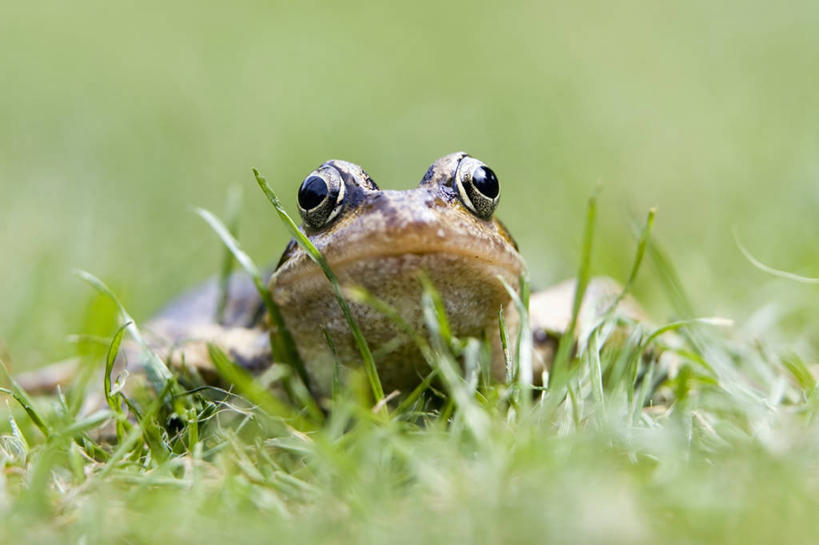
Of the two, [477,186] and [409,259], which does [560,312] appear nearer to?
[477,186]

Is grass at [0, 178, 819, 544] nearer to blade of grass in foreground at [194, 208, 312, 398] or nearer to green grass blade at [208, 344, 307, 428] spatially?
green grass blade at [208, 344, 307, 428]

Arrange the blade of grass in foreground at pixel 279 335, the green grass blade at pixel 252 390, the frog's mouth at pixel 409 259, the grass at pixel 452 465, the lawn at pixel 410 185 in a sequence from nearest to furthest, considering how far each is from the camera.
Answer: the grass at pixel 452 465 < the lawn at pixel 410 185 < the green grass blade at pixel 252 390 < the frog's mouth at pixel 409 259 < the blade of grass in foreground at pixel 279 335

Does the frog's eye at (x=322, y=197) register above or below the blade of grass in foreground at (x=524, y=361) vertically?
above

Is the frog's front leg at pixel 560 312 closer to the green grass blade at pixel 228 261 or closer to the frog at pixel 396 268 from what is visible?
the frog at pixel 396 268

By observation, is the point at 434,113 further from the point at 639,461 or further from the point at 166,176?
the point at 639,461

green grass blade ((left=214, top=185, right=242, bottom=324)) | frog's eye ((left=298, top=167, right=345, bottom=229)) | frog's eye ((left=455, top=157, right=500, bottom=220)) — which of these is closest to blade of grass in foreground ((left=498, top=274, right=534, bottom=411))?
frog's eye ((left=455, top=157, right=500, bottom=220))

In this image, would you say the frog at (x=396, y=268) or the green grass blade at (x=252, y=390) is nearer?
the green grass blade at (x=252, y=390)

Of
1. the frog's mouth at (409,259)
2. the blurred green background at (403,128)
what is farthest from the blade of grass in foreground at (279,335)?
the blurred green background at (403,128)
